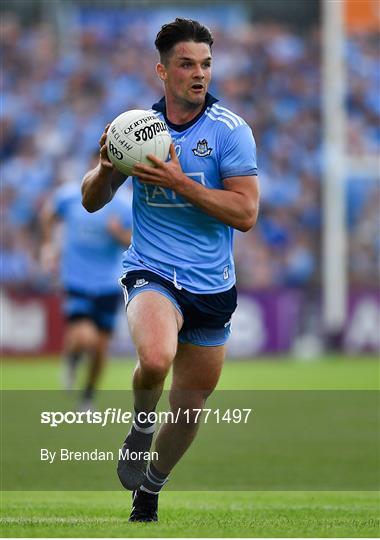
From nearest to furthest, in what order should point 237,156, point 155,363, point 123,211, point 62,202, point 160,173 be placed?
point 155,363 < point 160,173 < point 237,156 < point 123,211 < point 62,202

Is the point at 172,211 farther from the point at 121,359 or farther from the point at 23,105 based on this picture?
the point at 23,105

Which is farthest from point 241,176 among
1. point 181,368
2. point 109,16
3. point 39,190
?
point 109,16

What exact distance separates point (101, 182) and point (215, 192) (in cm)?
65

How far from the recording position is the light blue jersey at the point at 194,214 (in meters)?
6.32

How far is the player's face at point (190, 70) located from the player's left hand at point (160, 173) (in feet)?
1.49

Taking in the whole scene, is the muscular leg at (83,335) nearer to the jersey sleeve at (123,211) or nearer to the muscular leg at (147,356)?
the jersey sleeve at (123,211)

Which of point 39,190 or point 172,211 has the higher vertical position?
point 172,211

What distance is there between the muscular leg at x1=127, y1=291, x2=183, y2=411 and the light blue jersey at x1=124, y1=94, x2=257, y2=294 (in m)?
0.22

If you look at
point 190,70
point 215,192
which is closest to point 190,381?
point 215,192

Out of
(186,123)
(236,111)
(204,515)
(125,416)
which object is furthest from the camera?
(236,111)

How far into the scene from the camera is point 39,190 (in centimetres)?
2331

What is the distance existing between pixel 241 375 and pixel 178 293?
11685 mm

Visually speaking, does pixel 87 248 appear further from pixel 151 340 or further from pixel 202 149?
pixel 151 340

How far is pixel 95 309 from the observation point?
531 inches
